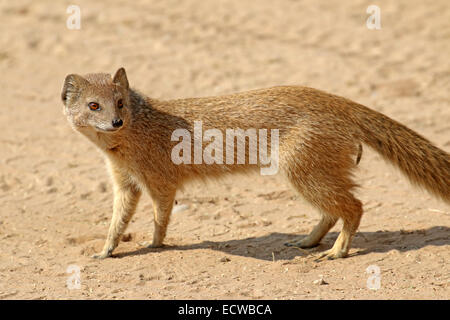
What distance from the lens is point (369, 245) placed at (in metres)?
5.80

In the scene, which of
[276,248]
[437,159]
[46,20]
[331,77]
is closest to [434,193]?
[437,159]

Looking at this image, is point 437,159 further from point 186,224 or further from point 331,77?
point 331,77

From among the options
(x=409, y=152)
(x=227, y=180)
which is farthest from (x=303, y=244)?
(x=227, y=180)

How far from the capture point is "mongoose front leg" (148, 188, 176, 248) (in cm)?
586

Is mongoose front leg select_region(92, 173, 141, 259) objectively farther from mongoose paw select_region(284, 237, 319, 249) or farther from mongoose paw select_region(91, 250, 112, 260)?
mongoose paw select_region(284, 237, 319, 249)

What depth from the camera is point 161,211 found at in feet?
19.3

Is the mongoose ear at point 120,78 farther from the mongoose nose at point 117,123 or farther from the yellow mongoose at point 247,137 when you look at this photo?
the mongoose nose at point 117,123

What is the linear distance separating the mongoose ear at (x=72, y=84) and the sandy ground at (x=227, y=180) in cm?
136

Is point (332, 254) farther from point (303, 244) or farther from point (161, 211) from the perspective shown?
point (161, 211)

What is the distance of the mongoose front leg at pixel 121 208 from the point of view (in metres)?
5.88

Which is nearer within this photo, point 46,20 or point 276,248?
point 276,248

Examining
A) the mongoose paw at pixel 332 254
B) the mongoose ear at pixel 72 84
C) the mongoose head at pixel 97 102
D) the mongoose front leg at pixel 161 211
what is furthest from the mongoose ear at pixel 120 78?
the mongoose paw at pixel 332 254

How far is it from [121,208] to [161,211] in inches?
14.0
